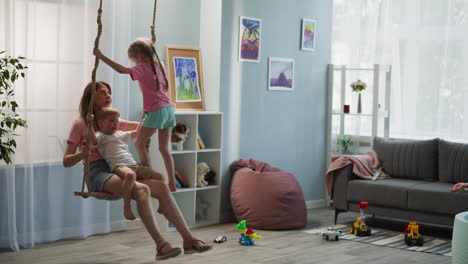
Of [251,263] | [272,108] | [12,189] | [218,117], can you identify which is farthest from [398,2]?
[12,189]

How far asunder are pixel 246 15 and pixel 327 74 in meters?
1.42

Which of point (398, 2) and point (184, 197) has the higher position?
point (398, 2)

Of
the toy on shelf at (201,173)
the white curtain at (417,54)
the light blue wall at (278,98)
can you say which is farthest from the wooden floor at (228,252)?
the white curtain at (417,54)

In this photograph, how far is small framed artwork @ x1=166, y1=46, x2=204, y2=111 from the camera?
6.13 meters

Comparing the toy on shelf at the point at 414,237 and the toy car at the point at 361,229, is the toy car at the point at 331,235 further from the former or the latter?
the toy on shelf at the point at 414,237

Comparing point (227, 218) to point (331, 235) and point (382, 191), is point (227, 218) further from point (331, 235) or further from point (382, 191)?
point (382, 191)

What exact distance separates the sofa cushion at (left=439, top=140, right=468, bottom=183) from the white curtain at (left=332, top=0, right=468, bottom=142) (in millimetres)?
768

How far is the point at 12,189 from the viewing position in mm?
4977

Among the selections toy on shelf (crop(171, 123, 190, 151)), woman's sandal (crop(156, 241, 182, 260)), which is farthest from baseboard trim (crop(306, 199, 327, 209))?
woman's sandal (crop(156, 241, 182, 260))

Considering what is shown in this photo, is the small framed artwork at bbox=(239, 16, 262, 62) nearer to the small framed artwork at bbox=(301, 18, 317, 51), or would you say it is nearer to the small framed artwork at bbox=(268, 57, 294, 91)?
the small framed artwork at bbox=(268, 57, 294, 91)

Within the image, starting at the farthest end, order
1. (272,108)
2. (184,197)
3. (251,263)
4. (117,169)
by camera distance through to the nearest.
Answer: (272,108) → (184,197) → (251,263) → (117,169)

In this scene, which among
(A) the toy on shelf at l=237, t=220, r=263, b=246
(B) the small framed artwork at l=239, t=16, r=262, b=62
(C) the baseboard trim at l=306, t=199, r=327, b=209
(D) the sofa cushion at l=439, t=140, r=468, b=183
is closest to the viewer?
(A) the toy on shelf at l=237, t=220, r=263, b=246

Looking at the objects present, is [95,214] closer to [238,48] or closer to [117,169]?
[117,169]

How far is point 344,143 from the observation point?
7426mm
